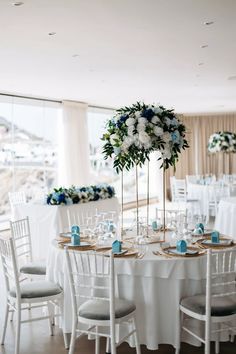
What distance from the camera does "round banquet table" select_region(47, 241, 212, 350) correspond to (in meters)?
3.90

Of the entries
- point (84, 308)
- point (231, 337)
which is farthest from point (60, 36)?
point (231, 337)

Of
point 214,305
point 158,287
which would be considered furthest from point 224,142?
point 214,305

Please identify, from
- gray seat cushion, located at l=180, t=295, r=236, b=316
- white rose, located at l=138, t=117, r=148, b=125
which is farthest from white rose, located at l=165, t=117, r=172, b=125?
gray seat cushion, located at l=180, t=295, r=236, b=316

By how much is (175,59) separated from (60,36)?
84.5 inches

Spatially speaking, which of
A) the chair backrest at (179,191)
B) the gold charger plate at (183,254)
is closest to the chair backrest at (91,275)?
the gold charger plate at (183,254)

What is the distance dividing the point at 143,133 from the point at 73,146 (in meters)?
7.81

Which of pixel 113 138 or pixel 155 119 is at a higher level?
pixel 155 119

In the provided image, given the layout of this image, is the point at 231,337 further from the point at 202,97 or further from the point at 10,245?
the point at 202,97

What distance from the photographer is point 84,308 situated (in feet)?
12.3

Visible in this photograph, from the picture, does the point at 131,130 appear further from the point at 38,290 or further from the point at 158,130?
the point at 38,290

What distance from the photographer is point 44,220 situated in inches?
294

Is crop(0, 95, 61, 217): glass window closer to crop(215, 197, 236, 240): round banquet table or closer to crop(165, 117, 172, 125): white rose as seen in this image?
crop(215, 197, 236, 240): round banquet table

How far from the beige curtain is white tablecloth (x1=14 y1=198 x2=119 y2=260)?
8772mm

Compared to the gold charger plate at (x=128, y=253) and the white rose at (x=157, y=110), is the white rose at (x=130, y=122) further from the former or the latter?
the gold charger plate at (x=128, y=253)
